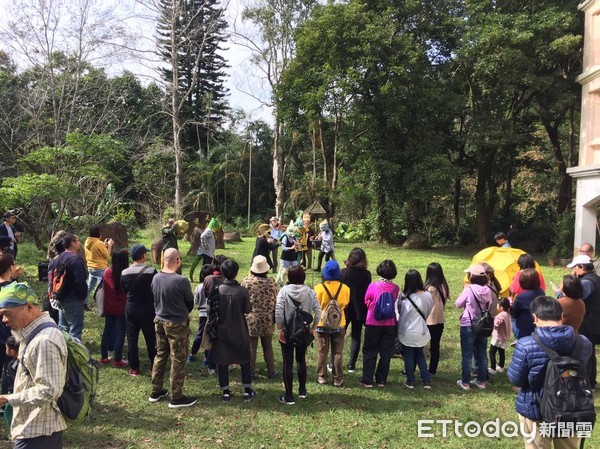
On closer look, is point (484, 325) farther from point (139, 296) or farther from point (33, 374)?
point (33, 374)

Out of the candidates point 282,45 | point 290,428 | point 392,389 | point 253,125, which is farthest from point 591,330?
point 253,125

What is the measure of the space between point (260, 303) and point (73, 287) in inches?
87.7

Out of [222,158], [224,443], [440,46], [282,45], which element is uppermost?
[282,45]

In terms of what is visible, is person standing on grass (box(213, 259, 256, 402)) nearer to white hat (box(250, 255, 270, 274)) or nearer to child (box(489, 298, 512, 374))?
white hat (box(250, 255, 270, 274))

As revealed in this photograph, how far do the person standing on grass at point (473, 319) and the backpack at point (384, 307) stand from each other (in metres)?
0.84

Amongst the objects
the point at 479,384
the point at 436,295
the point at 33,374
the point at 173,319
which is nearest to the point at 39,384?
the point at 33,374

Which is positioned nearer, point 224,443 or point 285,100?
point 224,443

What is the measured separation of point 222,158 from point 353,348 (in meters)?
25.2

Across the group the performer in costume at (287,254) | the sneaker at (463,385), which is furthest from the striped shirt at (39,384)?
the performer in costume at (287,254)

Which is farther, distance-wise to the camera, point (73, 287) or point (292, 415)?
point (73, 287)

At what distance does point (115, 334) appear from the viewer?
5.95m

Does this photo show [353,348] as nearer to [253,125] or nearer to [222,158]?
[222,158]

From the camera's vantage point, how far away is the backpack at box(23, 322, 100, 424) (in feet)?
8.62

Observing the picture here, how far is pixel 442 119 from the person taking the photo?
20.3m
